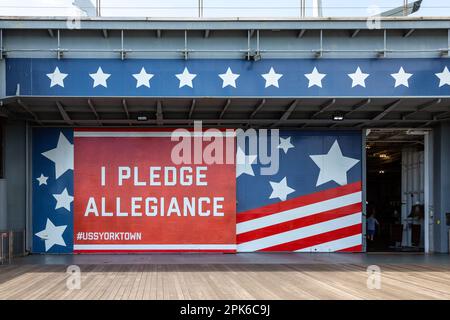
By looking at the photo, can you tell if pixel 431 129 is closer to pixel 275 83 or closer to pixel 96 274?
pixel 275 83

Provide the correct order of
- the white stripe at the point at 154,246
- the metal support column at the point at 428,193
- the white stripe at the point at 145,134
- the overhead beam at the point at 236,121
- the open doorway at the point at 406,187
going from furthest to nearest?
the open doorway at the point at 406,187 → the metal support column at the point at 428,193 → the white stripe at the point at 145,134 → the white stripe at the point at 154,246 → the overhead beam at the point at 236,121

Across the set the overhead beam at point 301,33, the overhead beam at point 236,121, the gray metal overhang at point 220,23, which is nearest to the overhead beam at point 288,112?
the overhead beam at point 236,121

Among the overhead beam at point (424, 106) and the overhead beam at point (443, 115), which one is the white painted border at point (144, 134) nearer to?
the overhead beam at point (424, 106)

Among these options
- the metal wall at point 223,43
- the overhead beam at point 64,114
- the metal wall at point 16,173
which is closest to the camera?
the metal wall at point 223,43

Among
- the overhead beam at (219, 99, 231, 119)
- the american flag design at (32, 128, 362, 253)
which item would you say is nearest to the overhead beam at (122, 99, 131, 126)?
the american flag design at (32, 128, 362, 253)

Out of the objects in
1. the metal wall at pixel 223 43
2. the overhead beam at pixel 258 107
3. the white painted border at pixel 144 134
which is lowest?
the white painted border at pixel 144 134

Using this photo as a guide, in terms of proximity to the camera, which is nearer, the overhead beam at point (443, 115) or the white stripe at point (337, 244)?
the overhead beam at point (443, 115)

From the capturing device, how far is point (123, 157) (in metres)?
19.7

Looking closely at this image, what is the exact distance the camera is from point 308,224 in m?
20.0

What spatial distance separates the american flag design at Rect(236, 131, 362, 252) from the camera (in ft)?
65.3

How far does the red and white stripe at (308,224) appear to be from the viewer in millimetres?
19875

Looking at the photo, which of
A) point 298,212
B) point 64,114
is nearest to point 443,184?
point 298,212

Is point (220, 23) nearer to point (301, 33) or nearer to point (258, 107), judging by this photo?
point (301, 33)

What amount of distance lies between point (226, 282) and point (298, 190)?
7497mm
